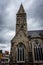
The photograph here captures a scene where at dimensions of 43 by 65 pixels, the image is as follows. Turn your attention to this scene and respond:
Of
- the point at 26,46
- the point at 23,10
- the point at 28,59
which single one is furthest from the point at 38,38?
the point at 23,10

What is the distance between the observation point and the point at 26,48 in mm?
36750

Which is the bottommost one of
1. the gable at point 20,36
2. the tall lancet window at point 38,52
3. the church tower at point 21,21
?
the tall lancet window at point 38,52

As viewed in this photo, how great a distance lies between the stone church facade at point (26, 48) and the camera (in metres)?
36.0

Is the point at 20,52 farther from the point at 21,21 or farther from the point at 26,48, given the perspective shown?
the point at 21,21

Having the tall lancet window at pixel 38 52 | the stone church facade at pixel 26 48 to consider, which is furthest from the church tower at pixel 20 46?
the tall lancet window at pixel 38 52

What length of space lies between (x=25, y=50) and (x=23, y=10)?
39.3 feet

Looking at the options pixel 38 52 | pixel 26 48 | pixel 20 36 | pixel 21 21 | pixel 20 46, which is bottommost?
pixel 38 52

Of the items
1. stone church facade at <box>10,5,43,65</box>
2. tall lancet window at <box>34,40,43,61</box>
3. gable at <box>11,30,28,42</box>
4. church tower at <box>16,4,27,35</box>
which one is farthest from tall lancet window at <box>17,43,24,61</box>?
church tower at <box>16,4,27,35</box>

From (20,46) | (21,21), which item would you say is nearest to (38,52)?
(20,46)

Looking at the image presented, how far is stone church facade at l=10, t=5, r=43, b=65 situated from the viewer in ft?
118

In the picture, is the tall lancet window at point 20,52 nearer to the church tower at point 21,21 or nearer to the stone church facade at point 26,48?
the stone church facade at point 26,48

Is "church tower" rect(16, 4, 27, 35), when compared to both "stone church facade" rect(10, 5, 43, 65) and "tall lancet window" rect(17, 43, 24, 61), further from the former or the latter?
"tall lancet window" rect(17, 43, 24, 61)

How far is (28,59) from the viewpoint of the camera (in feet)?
118

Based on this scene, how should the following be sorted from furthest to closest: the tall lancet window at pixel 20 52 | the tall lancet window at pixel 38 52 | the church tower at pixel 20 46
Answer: the tall lancet window at pixel 20 52 < the church tower at pixel 20 46 < the tall lancet window at pixel 38 52
